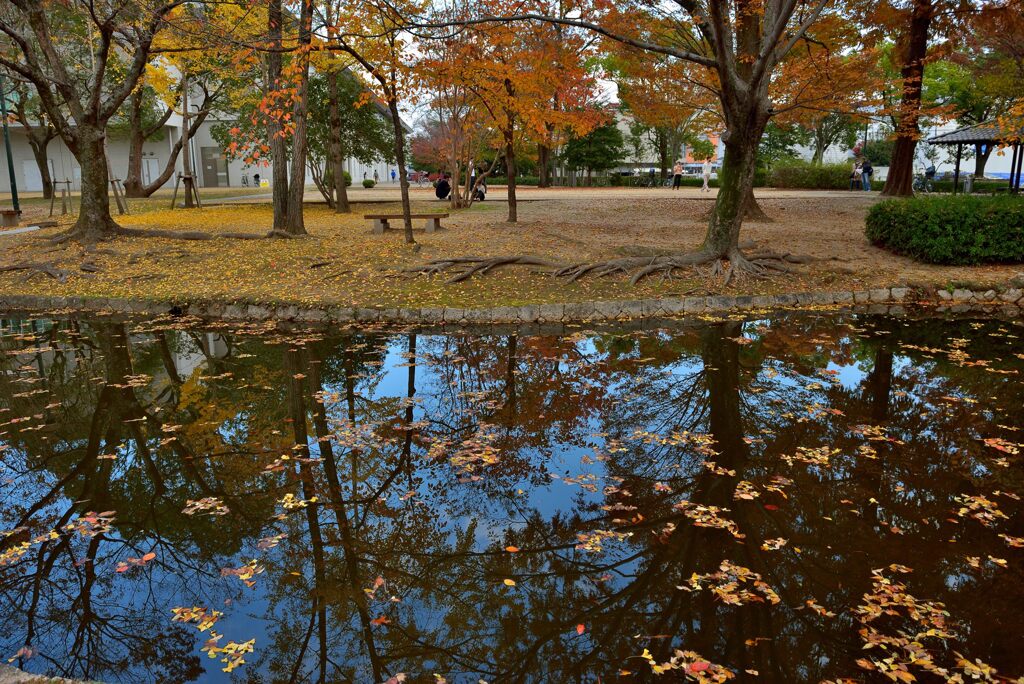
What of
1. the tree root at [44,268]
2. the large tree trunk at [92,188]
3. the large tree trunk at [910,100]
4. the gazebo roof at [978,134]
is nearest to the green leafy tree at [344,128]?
the large tree trunk at [92,188]

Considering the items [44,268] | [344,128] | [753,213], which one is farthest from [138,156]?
[753,213]

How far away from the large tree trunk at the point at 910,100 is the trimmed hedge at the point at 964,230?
14.1 feet

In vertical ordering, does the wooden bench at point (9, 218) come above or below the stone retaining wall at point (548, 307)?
above

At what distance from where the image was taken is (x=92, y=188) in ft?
48.1

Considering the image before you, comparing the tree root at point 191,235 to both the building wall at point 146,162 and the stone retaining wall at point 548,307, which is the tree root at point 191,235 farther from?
the building wall at point 146,162

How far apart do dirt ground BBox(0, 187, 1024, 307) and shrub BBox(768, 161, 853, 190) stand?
49.6 feet

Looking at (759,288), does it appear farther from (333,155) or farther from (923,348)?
(333,155)

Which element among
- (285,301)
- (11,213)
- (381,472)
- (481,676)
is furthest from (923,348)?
(11,213)

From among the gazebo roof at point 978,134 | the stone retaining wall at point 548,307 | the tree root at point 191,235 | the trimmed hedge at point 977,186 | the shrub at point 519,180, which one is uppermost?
the gazebo roof at point 978,134

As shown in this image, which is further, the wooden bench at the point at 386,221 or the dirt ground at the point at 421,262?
the wooden bench at the point at 386,221

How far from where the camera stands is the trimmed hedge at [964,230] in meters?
12.3

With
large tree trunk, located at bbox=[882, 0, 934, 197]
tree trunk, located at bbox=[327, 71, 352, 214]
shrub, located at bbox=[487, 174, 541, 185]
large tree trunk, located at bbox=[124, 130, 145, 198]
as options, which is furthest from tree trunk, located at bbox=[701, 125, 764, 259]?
shrub, located at bbox=[487, 174, 541, 185]

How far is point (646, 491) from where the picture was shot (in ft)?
16.0

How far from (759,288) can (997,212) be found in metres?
4.87
